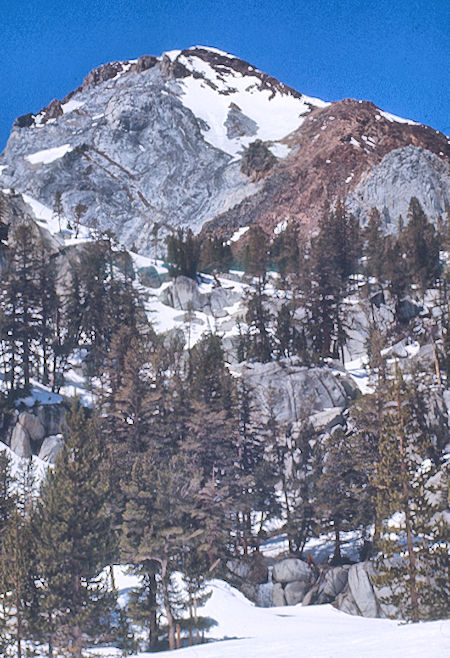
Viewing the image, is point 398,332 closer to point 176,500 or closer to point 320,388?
point 320,388

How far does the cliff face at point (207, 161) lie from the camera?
11556cm

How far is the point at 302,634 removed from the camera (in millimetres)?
22734

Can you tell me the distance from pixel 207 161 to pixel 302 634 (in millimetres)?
151878

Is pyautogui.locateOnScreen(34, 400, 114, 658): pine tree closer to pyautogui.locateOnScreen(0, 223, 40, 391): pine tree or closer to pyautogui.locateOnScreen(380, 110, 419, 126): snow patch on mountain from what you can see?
pyautogui.locateOnScreen(0, 223, 40, 391): pine tree

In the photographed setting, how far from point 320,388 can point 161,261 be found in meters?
59.3

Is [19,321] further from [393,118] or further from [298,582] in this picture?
[393,118]

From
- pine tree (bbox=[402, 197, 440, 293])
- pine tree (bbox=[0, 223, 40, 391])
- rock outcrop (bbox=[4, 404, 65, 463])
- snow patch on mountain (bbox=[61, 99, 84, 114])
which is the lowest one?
rock outcrop (bbox=[4, 404, 65, 463])

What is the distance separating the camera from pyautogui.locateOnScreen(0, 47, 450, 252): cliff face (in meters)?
116

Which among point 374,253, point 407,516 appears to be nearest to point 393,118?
point 374,253

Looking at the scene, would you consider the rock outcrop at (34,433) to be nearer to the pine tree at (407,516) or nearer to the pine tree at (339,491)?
the pine tree at (339,491)

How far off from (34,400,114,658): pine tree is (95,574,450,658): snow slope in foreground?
3.03 meters

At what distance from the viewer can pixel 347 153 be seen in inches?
5089

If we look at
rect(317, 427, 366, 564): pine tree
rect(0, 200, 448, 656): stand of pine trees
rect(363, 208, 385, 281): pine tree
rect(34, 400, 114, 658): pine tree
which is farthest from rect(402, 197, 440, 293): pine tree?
rect(34, 400, 114, 658): pine tree

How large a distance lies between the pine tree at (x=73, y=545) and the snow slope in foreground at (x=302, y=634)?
9.95 feet
